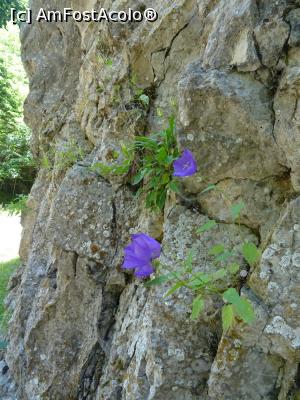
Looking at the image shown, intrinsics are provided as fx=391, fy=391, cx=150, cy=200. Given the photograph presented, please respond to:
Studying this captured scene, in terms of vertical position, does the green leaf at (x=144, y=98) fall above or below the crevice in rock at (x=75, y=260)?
above

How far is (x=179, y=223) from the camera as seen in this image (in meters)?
2.58

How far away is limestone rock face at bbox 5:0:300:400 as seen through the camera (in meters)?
2.00

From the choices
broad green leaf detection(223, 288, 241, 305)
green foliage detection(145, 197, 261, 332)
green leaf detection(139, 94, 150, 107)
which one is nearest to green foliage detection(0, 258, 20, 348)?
green leaf detection(139, 94, 150, 107)

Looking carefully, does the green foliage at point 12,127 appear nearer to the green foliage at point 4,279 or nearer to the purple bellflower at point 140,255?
the green foliage at point 4,279

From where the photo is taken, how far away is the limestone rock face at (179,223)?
6.57 feet

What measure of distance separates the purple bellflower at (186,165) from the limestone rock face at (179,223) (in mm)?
342

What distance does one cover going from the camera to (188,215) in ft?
8.46

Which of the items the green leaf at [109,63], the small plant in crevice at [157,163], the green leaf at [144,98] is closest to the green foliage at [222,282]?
the small plant in crevice at [157,163]

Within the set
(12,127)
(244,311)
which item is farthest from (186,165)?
(12,127)

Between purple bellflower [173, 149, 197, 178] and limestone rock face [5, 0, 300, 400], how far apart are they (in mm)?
342

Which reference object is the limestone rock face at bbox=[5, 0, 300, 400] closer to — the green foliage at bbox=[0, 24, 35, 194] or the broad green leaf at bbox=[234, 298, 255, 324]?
the broad green leaf at bbox=[234, 298, 255, 324]

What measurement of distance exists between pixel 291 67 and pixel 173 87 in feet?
4.54

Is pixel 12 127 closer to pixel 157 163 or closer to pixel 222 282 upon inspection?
pixel 157 163

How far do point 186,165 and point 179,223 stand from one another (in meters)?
0.60
